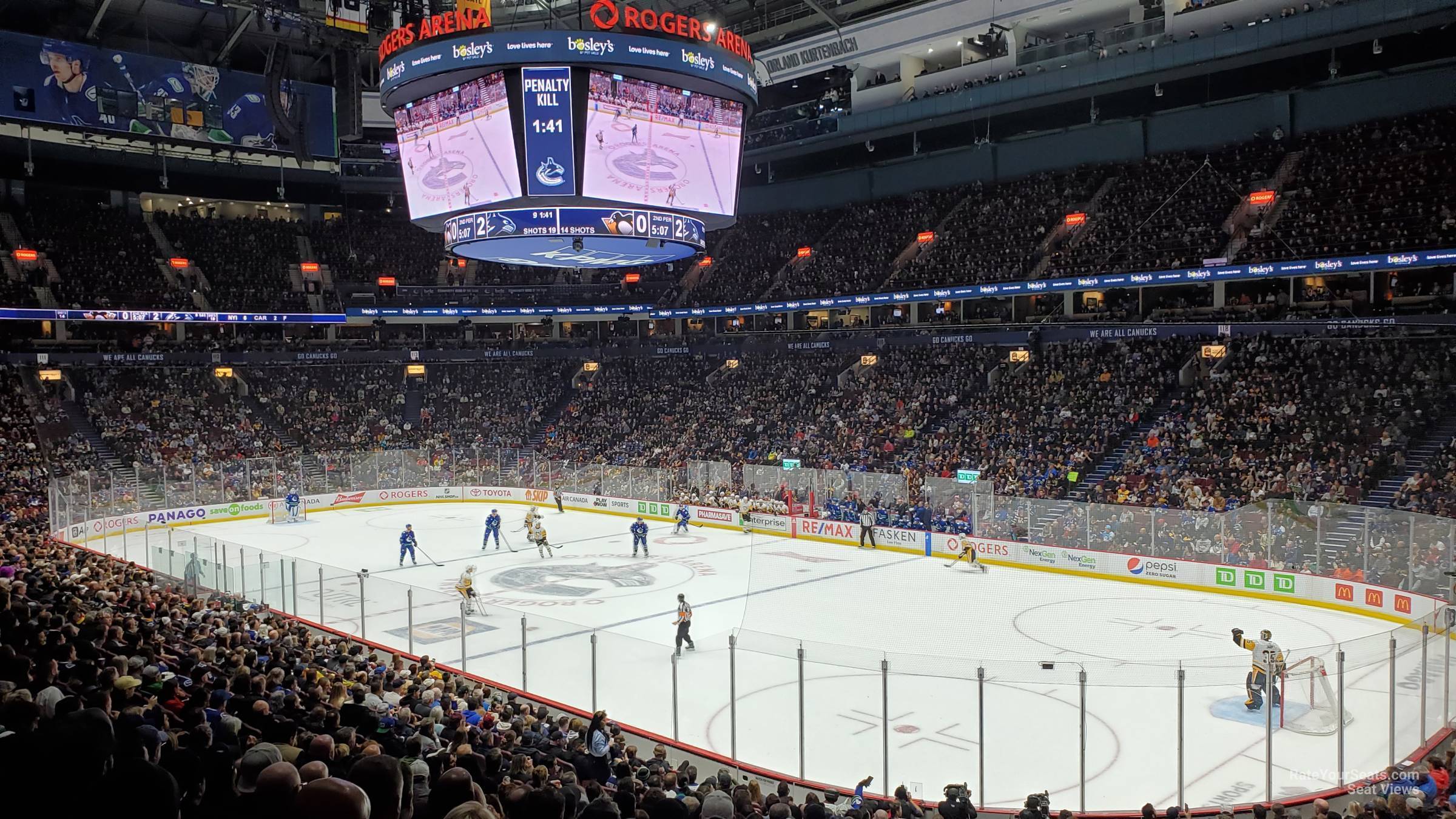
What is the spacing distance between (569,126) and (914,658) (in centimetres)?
1623

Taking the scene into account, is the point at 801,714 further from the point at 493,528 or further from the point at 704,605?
the point at 493,528

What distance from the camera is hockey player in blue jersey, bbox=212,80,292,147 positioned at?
4019 centimetres

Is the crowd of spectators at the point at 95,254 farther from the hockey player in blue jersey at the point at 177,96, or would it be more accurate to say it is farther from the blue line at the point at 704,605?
the blue line at the point at 704,605

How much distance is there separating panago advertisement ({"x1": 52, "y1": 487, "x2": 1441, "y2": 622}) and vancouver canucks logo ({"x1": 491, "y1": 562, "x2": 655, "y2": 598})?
723 centimetres

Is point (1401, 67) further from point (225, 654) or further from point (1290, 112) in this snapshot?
point (225, 654)

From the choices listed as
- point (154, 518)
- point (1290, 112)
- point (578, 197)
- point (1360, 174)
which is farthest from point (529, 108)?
point (1290, 112)

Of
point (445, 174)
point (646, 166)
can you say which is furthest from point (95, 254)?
point (646, 166)

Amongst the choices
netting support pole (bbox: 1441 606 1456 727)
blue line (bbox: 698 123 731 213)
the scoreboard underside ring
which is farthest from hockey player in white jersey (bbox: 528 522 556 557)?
netting support pole (bbox: 1441 606 1456 727)

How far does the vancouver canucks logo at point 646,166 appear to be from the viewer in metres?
23.8

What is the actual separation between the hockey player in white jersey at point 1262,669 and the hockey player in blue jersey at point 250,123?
39.5 m

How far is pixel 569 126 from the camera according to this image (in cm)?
2311

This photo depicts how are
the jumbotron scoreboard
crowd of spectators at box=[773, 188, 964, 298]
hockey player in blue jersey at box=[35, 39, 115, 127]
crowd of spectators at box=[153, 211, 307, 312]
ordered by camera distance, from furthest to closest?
crowd of spectators at box=[153, 211, 307, 312]
crowd of spectators at box=[773, 188, 964, 298]
hockey player in blue jersey at box=[35, 39, 115, 127]
the jumbotron scoreboard

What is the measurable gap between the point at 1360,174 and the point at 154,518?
36.8 meters

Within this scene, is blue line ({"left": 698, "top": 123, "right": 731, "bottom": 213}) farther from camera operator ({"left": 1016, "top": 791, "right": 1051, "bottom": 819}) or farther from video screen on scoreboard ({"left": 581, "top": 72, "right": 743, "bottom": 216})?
camera operator ({"left": 1016, "top": 791, "right": 1051, "bottom": 819})
